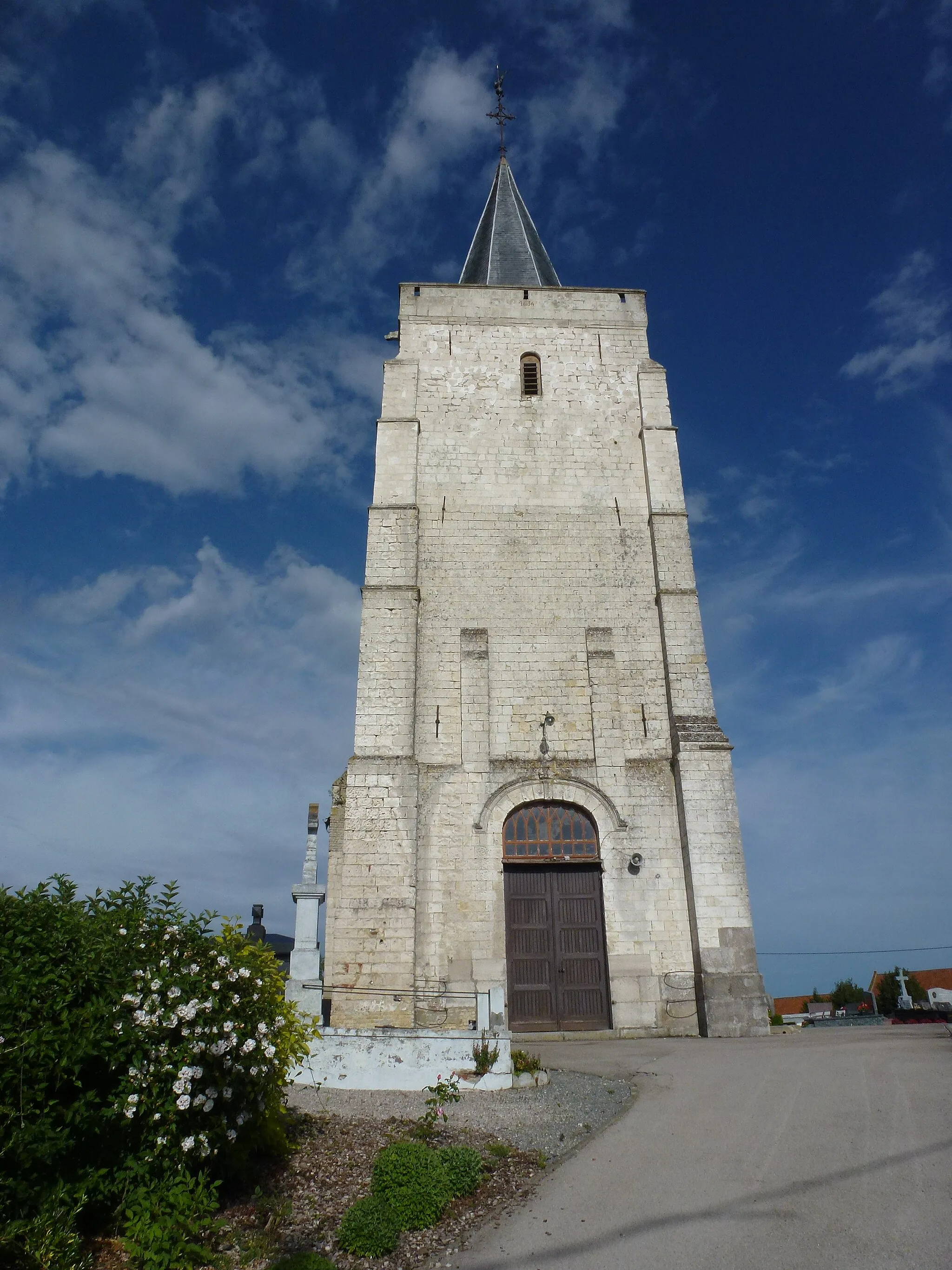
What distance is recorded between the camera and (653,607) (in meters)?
16.1

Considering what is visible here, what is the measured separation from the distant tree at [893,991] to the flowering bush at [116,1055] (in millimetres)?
35966

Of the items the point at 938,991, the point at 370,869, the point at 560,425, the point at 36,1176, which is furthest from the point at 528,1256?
the point at 938,991

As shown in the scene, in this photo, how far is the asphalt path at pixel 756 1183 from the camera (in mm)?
4453

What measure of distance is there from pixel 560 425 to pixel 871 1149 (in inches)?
564

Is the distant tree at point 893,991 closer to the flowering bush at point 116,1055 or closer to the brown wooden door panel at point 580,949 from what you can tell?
the brown wooden door panel at point 580,949

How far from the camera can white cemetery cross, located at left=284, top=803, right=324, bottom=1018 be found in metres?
12.2

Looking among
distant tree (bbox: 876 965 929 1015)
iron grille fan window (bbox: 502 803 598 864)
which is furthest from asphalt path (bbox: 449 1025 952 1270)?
distant tree (bbox: 876 965 929 1015)

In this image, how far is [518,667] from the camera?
15.5 m

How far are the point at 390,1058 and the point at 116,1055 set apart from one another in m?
4.74

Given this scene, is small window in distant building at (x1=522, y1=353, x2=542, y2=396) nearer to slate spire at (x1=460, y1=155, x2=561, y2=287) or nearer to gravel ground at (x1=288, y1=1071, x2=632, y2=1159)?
slate spire at (x1=460, y1=155, x2=561, y2=287)

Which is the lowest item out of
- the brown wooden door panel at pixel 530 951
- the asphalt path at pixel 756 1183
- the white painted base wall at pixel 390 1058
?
the asphalt path at pixel 756 1183

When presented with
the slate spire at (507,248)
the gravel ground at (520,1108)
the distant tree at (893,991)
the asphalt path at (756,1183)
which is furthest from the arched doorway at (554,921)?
the distant tree at (893,991)

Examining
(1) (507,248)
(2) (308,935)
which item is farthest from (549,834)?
(1) (507,248)

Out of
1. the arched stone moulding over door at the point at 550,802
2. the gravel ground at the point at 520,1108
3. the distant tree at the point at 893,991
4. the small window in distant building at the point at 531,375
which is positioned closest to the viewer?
the gravel ground at the point at 520,1108
